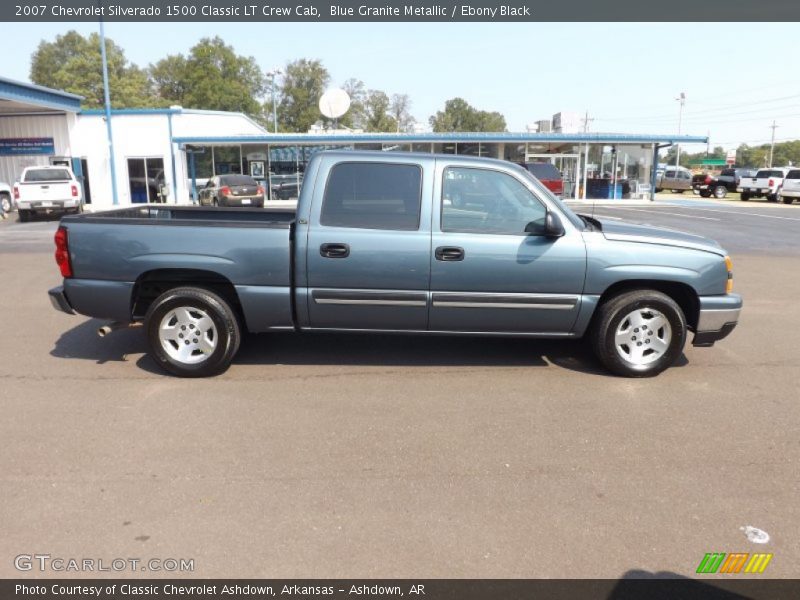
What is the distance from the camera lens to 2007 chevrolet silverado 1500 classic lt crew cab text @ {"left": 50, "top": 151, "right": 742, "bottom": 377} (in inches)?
199

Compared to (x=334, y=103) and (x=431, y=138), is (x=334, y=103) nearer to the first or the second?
(x=334, y=103)

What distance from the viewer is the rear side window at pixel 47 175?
21.7 meters

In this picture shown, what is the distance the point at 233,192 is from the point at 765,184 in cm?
2888

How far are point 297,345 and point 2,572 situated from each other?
3593 millimetres

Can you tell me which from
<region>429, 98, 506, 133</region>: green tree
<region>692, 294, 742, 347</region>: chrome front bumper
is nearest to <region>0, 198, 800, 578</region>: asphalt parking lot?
<region>692, 294, 742, 347</region>: chrome front bumper

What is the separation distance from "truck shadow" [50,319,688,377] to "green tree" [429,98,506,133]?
116315mm

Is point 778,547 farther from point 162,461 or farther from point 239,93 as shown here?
point 239,93

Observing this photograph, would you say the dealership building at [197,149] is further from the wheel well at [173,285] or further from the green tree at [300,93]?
the green tree at [300,93]

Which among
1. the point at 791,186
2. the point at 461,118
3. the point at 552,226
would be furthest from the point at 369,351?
the point at 461,118

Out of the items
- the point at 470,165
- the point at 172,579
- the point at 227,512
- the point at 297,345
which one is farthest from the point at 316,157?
the point at 172,579

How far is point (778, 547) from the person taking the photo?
3.02 metres

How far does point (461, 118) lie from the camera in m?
123

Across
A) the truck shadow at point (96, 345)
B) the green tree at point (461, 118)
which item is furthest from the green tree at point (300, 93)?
the truck shadow at point (96, 345)

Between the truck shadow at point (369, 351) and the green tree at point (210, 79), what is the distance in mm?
80690
